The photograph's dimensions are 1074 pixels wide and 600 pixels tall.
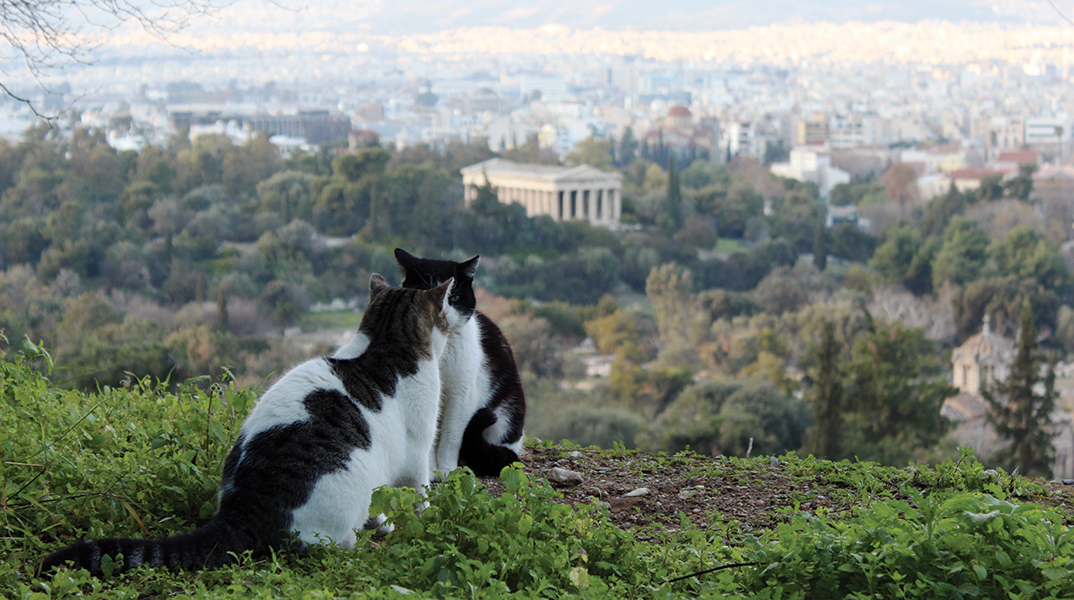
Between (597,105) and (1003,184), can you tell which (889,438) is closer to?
(1003,184)

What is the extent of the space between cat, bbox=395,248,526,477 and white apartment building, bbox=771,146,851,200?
116 feet

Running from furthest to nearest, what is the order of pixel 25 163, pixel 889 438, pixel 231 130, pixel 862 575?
pixel 231 130 < pixel 25 163 < pixel 889 438 < pixel 862 575

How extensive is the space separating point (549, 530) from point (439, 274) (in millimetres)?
1094

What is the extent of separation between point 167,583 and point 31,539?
1.69 ft

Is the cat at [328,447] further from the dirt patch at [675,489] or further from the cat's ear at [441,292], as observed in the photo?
the dirt patch at [675,489]

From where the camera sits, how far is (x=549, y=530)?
194 centimetres

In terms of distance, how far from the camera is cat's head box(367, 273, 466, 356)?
94.3 inches

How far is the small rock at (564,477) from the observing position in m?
2.92

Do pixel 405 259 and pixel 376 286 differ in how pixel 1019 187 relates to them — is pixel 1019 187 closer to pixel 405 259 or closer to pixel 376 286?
pixel 405 259

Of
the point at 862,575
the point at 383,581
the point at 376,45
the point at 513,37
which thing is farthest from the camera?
the point at 513,37

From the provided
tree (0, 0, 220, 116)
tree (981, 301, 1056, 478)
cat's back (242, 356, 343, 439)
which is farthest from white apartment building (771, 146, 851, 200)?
cat's back (242, 356, 343, 439)

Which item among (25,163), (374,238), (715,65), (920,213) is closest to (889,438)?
(374,238)

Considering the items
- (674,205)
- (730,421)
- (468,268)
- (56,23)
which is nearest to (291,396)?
(468,268)

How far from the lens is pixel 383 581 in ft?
6.07
